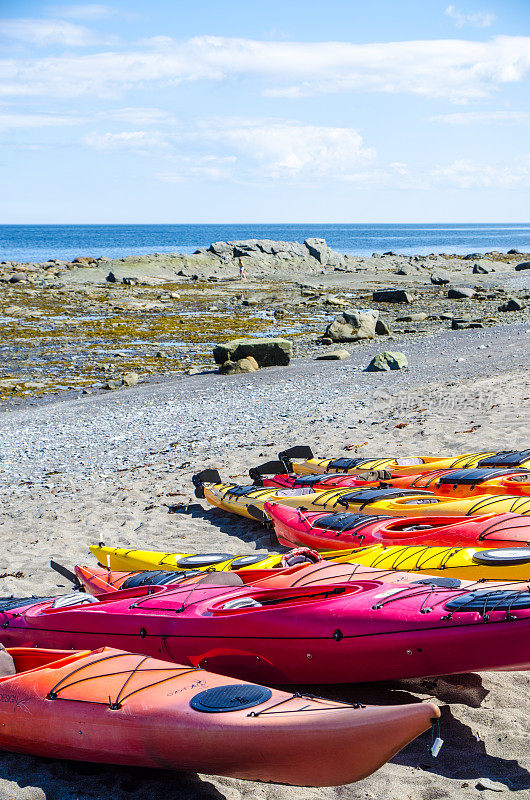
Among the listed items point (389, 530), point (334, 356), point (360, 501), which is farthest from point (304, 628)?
point (334, 356)

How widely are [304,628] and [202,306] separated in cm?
2565

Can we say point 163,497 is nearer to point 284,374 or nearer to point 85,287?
point 284,374

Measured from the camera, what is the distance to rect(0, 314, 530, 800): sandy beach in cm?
356

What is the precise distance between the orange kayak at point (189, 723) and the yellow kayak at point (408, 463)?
4.18 m

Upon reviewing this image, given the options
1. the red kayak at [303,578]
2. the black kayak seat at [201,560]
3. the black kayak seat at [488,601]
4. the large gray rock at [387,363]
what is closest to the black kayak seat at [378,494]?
the red kayak at [303,578]

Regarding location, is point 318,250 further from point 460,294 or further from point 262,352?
point 262,352

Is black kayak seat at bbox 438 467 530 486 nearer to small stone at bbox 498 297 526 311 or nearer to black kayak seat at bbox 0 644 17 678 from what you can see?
black kayak seat at bbox 0 644 17 678

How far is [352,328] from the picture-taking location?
2112 centimetres

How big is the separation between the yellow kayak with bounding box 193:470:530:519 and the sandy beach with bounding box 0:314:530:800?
0.91 ft

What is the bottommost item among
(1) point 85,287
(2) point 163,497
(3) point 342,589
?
(2) point 163,497

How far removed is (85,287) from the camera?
3556cm

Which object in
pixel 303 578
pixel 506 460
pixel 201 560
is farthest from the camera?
pixel 506 460

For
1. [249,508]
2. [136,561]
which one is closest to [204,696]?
[136,561]

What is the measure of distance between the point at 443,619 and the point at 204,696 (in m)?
1.32
